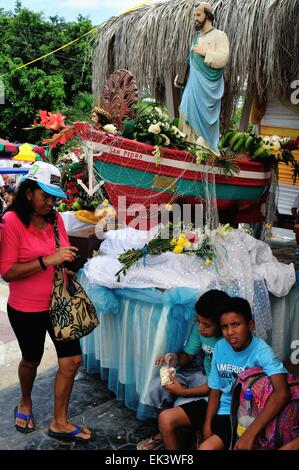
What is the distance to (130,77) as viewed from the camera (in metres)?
3.97

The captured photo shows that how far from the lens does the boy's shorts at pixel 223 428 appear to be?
2402mm

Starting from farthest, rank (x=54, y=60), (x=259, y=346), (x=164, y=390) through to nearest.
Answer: (x=54, y=60)
(x=164, y=390)
(x=259, y=346)

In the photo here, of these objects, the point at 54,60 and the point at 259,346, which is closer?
the point at 259,346

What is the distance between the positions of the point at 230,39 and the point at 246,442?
17.6ft

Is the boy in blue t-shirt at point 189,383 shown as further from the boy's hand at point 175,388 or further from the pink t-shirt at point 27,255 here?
the pink t-shirt at point 27,255

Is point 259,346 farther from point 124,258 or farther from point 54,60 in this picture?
point 54,60

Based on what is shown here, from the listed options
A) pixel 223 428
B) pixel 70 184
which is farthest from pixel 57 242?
pixel 70 184

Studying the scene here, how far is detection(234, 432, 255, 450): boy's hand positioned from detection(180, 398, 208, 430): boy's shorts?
0.43 meters

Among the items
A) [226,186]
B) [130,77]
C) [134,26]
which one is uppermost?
[134,26]

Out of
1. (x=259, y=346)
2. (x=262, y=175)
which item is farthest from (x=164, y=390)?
(x=262, y=175)

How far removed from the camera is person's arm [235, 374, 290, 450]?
2240 mm

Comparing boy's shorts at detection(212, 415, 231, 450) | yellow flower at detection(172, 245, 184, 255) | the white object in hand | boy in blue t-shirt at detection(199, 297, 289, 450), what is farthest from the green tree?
boy's shorts at detection(212, 415, 231, 450)
